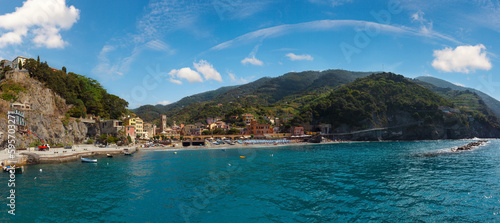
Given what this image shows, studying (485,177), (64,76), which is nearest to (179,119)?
(64,76)

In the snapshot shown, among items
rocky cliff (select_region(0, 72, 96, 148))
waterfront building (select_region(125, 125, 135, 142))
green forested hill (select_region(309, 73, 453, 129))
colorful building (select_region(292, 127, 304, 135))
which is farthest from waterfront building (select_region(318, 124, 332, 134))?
rocky cliff (select_region(0, 72, 96, 148))

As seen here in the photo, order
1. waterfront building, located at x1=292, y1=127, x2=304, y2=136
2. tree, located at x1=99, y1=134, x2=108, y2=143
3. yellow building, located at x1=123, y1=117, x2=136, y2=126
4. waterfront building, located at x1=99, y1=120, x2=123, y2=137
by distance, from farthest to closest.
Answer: waterfront building, located at x1=292, y1=127, x2=304, y2=136 → yellow building, located at x1=123, y1=117, x2=136, y2=126 → waterfront building, located at x1=99, y1=120, x2=123, y2=137 → tree, located at x1=99, y1=134, x2=108, y2=143

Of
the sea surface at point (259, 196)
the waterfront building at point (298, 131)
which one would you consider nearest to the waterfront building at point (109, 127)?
the sea surface at point (259, 196)

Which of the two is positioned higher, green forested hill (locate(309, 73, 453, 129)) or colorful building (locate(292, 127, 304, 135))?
green forested hill (locate(309, 73, 453, 129))

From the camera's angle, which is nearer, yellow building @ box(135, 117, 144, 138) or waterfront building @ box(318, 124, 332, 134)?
yellow building @ box(135, 117, 144, 138)

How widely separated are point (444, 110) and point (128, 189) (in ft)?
423

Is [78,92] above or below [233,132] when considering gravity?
above

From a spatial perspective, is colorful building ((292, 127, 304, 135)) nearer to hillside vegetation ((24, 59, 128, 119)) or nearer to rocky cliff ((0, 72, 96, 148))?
hillside vegetation ((24, 59, 128, 119))

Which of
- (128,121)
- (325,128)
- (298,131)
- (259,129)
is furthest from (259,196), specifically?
(325,128)

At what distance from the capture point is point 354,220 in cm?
1327

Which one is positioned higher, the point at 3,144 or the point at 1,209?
the point at 3,144

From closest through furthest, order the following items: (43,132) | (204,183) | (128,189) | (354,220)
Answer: (354,220) < (128,189) < (204,183) < (43,132)

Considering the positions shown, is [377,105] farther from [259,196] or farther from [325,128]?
[259,196]

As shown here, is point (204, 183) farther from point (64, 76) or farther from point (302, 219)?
point (64, 76)
